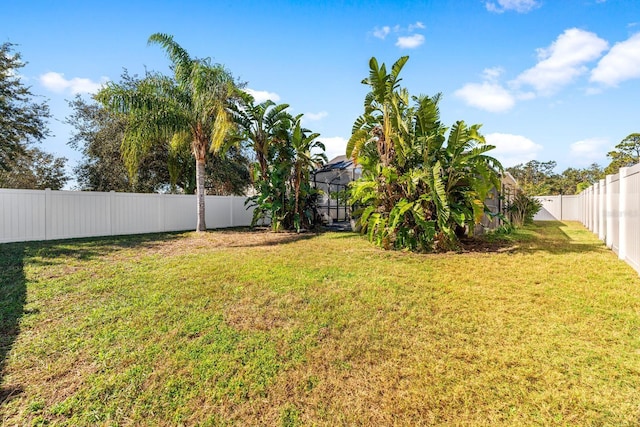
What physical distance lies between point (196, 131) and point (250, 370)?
926cm

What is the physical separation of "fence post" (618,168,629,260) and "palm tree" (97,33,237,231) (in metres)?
9.20

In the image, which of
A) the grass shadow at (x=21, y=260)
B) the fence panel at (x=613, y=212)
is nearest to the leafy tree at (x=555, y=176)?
the fence panel at (x=613, y=212)

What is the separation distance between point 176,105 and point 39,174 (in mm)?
14050

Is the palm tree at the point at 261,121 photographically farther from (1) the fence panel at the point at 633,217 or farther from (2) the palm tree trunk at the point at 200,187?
(1) the fence panel at the point at 633,217

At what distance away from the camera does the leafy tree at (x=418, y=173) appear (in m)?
6.70

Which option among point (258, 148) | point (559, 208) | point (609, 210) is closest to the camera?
point (609, 210)

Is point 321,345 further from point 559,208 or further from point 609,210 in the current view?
point 559,208

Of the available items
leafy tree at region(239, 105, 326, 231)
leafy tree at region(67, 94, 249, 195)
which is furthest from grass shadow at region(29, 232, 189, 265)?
leafy tree at region(67, 94, 249, 195)

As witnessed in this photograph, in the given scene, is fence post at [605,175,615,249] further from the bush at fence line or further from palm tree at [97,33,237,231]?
palm tree at [97,33,237,231]

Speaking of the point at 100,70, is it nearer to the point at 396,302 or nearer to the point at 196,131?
the point at 196,131

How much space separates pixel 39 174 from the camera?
17766mm

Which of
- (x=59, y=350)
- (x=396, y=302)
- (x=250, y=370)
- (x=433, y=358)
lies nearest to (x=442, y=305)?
(x=396, y=302)

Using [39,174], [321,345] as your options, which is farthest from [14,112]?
[321,345]

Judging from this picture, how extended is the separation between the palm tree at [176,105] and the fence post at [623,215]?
30.2 feet
